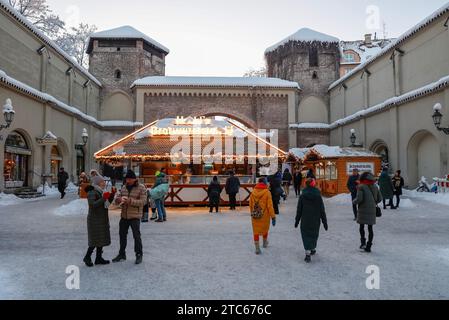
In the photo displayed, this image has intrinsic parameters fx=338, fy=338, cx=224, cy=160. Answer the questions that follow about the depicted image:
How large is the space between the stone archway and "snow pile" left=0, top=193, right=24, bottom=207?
21706 millimetres

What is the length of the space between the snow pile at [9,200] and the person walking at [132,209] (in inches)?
471

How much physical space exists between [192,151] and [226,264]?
34.7ft

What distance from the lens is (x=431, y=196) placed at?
1669 centimetres

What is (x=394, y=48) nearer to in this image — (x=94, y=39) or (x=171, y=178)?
(x=171, y=178)

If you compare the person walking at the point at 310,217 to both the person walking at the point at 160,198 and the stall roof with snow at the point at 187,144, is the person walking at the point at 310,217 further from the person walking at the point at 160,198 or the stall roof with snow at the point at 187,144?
the stall roof with snow at the point at 187,144

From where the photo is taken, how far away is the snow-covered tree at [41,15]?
26562mm

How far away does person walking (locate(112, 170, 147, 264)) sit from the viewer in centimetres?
577

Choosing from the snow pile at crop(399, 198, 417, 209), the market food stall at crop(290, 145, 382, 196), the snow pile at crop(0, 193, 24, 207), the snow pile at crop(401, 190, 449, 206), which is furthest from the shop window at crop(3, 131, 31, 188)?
the snow pile at crop(401, 190, 449, 206)

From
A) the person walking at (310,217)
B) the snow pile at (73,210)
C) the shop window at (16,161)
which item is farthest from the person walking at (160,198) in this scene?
the shop window at (16,161)
